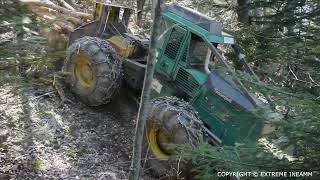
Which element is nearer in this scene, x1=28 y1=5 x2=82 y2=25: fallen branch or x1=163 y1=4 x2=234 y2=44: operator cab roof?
x1=163 y1=4 x2=234 y2=44: operator cab roof

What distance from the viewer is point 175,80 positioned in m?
7.18

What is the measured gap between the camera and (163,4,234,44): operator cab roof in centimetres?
688

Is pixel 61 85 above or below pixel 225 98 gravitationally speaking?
below

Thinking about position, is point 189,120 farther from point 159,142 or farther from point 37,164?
point 37,164

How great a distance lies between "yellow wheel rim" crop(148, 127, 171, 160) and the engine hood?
102cm

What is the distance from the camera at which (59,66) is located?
8711 mm

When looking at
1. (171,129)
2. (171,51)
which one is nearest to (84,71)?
(171,51)

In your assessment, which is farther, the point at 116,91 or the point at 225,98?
the point at 116,91

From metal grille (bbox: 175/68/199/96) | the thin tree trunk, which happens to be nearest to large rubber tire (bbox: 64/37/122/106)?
metal grille (bbox: 175/68/199/96)

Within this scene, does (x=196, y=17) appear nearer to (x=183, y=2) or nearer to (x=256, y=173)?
(x=256, y=173)

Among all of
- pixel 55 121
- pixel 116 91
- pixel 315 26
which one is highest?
pixel 315 26

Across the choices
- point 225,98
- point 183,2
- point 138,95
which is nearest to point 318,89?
point 225,98

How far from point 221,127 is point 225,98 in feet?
1.50

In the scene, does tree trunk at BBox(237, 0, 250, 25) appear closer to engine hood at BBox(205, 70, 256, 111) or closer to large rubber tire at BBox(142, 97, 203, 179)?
engine hood at BBox(205, 70, 256, 111)
